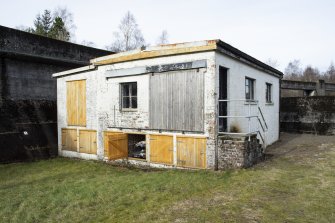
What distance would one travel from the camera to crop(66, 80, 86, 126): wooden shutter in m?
12.7

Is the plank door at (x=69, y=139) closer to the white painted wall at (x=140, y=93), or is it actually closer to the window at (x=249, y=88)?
the white painted wall at (x=140, y=93)

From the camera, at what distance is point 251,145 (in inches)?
367

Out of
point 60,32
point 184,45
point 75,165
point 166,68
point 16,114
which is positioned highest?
point 60,32

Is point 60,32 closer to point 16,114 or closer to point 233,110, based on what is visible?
point 16,114

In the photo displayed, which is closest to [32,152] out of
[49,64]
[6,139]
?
[6,139]

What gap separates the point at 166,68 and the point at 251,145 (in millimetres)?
3951

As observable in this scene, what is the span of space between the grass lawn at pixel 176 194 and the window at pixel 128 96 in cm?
258

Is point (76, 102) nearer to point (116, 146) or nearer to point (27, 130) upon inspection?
point (27, 130)

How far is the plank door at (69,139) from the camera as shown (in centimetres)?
1310

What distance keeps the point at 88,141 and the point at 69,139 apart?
1.45m

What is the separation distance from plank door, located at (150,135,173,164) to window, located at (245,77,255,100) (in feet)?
14.1

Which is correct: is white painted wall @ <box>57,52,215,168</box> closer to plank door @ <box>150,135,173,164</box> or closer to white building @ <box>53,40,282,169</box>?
white building @ <box>53,40,282,169</box>

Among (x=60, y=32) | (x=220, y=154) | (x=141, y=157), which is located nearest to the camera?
(x=220, y=154)

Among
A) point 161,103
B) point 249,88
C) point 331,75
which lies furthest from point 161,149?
point 331,75
